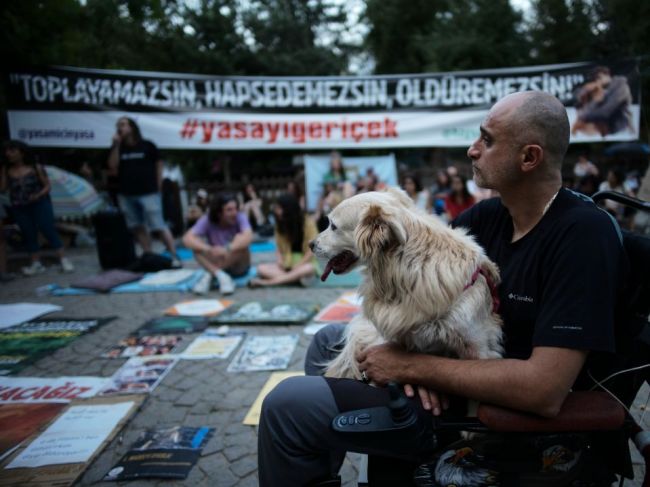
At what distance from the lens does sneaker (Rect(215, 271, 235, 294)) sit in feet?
19.3

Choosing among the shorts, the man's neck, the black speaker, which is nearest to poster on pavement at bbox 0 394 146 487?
the man's neck

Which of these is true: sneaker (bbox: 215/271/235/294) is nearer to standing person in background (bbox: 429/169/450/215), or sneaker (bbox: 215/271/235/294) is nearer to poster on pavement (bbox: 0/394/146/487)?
poster on pavement (bbox: 0/394/146/487)

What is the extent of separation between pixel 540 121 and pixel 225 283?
5111 mm

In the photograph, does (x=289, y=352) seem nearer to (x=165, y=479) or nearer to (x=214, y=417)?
(x=214, y=417)

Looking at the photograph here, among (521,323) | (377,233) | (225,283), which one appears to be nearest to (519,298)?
(521,323)

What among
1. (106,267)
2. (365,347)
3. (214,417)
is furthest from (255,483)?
(106,267)

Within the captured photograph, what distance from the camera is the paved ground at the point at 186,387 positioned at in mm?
2372

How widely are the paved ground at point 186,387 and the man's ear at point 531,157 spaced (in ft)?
6.11

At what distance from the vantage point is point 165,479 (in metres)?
2.27

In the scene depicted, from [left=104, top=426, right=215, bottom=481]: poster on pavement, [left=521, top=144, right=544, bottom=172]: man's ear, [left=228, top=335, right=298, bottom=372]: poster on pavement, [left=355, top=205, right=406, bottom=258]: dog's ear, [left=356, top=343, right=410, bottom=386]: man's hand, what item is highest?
[left=521, top=144, right=544, bottom=172]: man's ear

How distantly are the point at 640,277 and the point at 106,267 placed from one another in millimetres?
7827

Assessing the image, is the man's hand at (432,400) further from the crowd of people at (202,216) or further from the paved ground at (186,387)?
the crowd of people at (202,216)

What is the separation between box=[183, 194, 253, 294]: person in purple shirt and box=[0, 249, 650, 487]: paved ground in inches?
20.1

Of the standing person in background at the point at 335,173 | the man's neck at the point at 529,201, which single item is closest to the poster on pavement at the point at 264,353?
the man's neck at the point at 529,201
